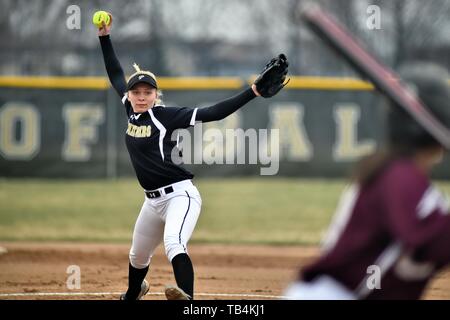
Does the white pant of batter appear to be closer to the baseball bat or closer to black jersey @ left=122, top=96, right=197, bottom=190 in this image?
black jersey @ left=122, top=96, right=197, bottom=190

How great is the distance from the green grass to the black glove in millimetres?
5786

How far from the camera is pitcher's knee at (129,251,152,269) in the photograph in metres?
5.66

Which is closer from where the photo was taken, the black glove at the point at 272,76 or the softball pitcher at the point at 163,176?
the black glove at the point at 272,76

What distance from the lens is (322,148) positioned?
629 inches

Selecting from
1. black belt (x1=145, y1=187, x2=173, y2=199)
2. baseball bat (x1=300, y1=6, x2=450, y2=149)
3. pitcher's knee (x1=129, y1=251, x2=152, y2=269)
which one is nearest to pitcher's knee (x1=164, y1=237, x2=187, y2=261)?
black belt (x1=145, y1=187, x2=173, y2=199)

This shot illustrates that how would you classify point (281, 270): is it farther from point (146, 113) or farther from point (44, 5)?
point (44, 5)

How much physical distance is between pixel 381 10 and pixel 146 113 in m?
13.8

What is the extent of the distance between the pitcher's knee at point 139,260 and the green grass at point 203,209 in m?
4.80

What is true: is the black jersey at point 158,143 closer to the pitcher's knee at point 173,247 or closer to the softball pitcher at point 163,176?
the softball pitcher at point 163,176

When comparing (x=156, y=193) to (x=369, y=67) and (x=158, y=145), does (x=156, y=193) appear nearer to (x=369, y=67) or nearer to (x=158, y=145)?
(x=158, y=145)

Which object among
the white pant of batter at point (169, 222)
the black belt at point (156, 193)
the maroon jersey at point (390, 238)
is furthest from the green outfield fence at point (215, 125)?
the maroon jersey at point (390, 238)

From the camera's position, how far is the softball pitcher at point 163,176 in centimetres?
523

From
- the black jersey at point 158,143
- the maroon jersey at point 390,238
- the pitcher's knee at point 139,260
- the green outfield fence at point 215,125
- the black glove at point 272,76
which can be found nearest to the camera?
the maroon jersey at point 390,238
